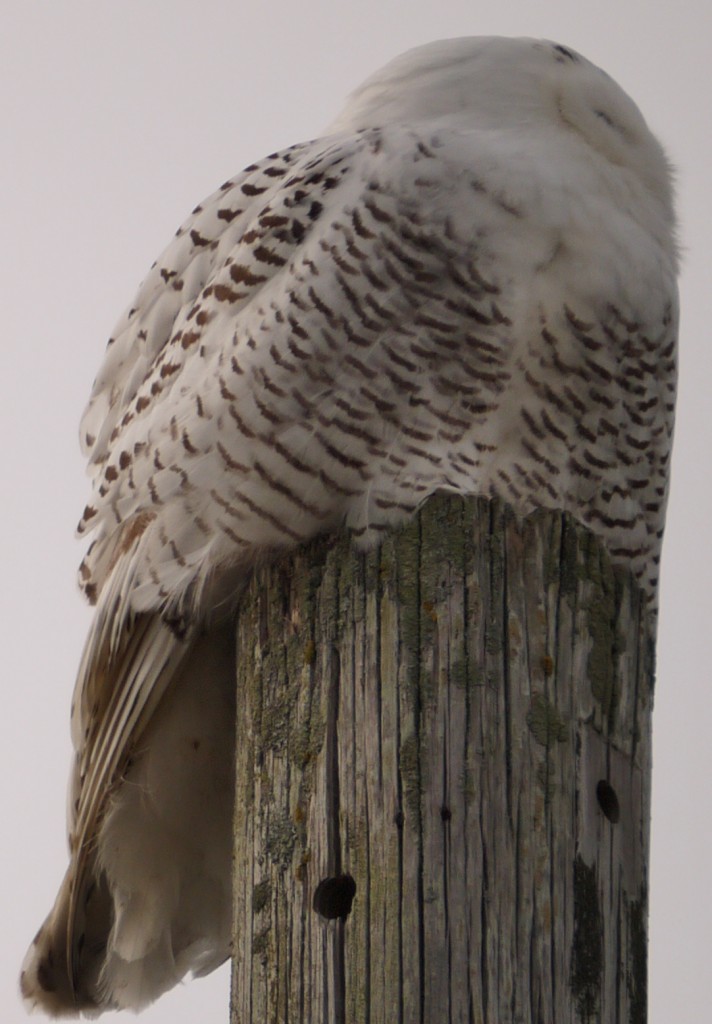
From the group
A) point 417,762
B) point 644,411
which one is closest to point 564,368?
point 644,411

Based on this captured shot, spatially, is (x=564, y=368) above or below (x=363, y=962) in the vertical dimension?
above

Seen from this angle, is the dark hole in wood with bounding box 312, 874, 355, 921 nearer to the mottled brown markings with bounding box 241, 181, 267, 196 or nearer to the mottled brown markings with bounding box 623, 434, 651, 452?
the mottled brown markings with bounding box 623, 434, 651, 452

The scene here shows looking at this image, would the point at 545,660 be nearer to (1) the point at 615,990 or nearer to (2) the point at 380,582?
(2) the point at 380,582

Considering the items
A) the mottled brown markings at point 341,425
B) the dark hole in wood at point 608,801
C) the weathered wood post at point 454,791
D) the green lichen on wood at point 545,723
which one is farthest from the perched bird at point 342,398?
the dark hole in wood at point 608,801

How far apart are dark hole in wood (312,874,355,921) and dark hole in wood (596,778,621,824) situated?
45 centimetres

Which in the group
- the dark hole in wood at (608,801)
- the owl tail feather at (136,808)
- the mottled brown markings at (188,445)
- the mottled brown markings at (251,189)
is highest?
the mottled brown markings at (251,189)

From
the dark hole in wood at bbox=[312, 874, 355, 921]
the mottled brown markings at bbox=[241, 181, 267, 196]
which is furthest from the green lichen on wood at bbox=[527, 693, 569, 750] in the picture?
the mottled brown markings at bbox=[241, 181, 267, 196]

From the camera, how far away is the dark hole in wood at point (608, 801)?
2.61m

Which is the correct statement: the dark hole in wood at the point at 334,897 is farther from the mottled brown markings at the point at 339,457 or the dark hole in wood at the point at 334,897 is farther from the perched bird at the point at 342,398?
the mottled brown markings at the point at 339,457

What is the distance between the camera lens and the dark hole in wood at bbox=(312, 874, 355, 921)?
2539mm

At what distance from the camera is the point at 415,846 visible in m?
2.45

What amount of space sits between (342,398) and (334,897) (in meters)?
1.05

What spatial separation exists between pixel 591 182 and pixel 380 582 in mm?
1261

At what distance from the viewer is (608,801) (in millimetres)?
2617
